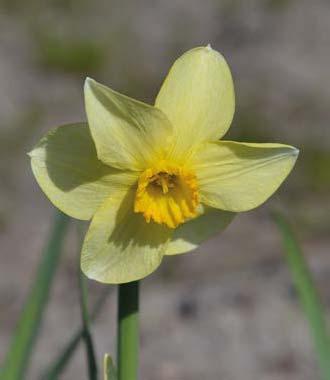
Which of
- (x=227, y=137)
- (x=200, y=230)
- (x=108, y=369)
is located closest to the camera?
(x=108, y=369)

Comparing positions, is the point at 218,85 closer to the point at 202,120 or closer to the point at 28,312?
the point at 202,120

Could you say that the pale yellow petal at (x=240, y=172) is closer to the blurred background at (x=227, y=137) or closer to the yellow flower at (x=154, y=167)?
the yellow flower at (x=154, y=167)

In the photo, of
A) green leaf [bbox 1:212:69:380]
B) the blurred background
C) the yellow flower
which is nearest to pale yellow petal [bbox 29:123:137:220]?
the yellow flower

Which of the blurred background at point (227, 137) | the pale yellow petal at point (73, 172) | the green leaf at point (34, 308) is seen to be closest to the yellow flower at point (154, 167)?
the pale yellow petal at point (73, 172)

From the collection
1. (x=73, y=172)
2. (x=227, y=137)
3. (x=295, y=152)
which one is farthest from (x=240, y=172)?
(x=227, y=137)

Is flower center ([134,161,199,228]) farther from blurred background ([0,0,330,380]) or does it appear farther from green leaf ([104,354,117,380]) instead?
blurred background ([0,0,330,380])

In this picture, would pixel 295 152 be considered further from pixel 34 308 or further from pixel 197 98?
pixel 34 308
